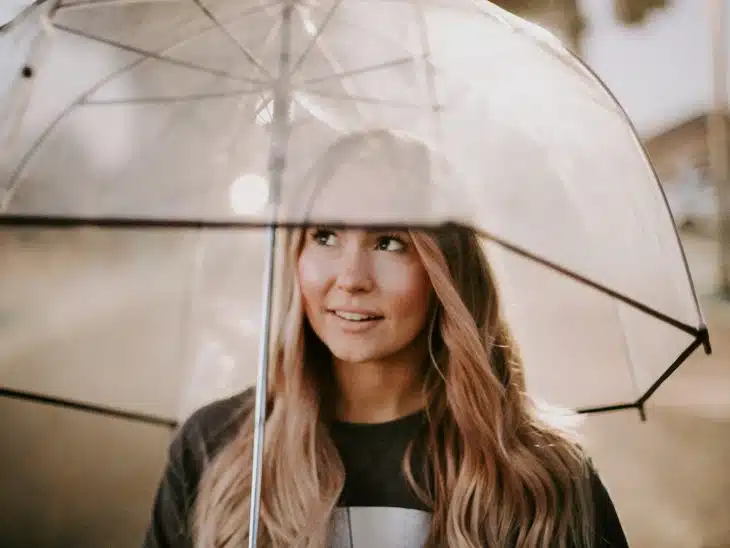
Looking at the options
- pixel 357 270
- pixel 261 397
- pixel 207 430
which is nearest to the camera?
pixel 261 397

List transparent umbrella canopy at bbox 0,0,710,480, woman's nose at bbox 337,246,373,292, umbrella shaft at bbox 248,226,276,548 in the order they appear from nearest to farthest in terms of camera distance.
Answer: transparent umbrella canopy at bbox 0,0,710,480 → umbrella shaft at bbox 248,226,276,548 → woman's nose at bbox 337,246,373,292

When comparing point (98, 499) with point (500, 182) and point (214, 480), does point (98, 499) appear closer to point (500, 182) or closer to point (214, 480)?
point (214, 480)

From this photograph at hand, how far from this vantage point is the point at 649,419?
959 millimetres

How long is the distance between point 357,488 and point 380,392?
0.39 feet

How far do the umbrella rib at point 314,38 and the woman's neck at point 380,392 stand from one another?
0.42m

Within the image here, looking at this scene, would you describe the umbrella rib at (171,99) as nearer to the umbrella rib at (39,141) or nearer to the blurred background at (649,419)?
the umbrella rib at (39,141)

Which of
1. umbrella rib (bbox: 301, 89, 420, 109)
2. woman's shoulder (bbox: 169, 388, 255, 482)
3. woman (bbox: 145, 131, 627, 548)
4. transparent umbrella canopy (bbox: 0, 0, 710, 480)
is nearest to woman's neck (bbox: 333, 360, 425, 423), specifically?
woman (bbox: 145, 131, 627, 548)

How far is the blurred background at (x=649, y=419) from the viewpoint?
0.94m

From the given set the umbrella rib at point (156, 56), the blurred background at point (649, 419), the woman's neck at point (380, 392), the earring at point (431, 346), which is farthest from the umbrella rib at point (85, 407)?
the umbrella rib at point (156, 56)

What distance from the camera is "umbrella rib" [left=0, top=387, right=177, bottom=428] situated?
1.00 m

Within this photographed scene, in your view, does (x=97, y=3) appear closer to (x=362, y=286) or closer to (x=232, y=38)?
(x=232, y=38)

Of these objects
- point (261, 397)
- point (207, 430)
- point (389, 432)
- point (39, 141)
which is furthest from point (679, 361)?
point (39, 141)

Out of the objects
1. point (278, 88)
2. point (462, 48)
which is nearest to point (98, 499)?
point (278, 88)

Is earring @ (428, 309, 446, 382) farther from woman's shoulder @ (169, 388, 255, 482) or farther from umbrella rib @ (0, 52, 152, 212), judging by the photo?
umbrella rib @ (0, 52, 152, 212)
